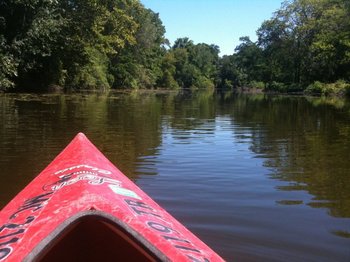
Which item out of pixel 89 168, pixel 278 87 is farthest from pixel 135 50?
pixel 89 168

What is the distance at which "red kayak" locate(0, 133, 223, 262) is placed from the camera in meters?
2.12

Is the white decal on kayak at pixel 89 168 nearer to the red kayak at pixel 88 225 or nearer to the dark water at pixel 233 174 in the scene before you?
the red kayak at pixel 88 225

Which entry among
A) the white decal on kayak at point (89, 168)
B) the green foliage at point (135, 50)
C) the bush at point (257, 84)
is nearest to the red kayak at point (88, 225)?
the white decal on kayak at point (89, 168)

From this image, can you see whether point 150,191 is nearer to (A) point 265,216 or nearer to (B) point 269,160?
(A) point 265,216

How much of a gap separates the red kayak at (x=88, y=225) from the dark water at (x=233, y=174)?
1.13m

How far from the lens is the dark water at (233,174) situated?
4.18m

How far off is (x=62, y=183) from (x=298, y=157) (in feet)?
20.1

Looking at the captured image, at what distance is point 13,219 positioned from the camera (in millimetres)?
2834

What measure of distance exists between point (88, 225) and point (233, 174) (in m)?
4.08

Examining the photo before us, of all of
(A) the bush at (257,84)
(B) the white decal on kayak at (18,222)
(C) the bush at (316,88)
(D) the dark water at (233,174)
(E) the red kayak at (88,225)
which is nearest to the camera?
(E) the red kayak at (88,225)

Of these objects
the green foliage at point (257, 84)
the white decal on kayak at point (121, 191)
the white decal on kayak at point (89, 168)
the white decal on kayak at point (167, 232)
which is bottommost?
the white decal on kayak at point (167, 232)

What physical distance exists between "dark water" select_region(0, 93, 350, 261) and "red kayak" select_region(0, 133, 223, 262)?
3.70 ft

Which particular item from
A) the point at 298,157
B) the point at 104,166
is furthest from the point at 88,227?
the point at 298,157

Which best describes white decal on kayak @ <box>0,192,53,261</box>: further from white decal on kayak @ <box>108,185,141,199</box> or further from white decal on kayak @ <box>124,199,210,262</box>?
white decal on kayak @ <box>124,199,210,262</box>
